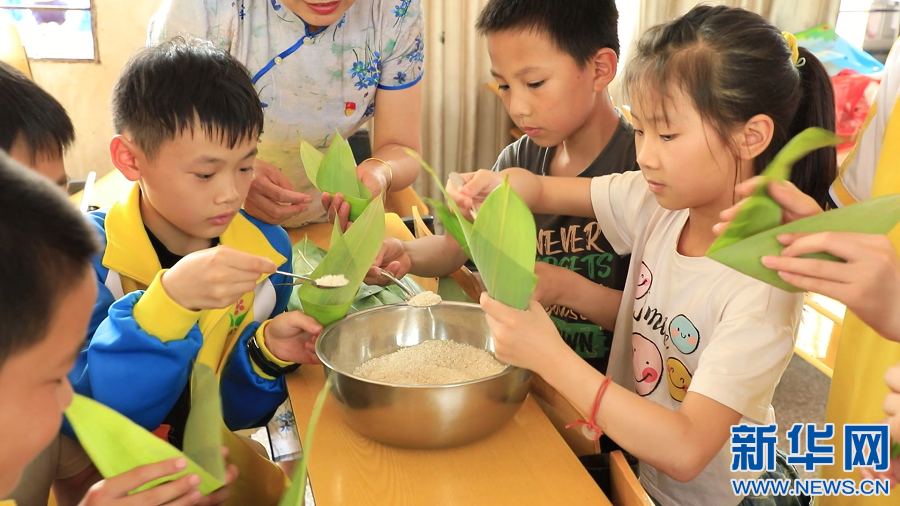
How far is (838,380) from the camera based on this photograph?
3.69ft

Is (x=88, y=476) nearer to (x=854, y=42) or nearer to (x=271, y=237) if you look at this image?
(x=271, y=237)

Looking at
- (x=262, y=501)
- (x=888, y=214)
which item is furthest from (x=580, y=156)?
(x=262, y=501)

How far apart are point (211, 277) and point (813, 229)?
0.76 meters

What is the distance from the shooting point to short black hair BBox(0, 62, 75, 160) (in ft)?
3.73

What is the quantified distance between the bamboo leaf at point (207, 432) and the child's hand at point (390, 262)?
52 centimetres

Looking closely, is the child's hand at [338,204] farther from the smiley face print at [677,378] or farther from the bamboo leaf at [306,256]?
the smiley face print at [677,378]

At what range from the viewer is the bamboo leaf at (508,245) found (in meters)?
0.95

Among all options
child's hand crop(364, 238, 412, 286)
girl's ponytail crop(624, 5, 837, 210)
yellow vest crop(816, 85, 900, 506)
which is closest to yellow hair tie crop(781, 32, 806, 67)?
girl's ponytail crop(624, 5, 837, 210)

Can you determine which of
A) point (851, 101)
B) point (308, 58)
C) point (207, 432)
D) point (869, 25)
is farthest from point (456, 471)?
point (869, 25)

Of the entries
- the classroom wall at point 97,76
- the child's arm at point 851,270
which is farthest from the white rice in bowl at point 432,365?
the classroom wall at point 97,76

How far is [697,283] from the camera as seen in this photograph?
115 cm

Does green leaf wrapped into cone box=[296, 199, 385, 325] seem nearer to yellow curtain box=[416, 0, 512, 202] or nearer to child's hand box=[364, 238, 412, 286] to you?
child's hand box=[364, 238, 412, 286]

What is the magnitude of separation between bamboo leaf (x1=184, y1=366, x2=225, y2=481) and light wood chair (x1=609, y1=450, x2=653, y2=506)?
0.49 meters

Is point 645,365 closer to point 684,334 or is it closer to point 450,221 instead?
point 684,334
